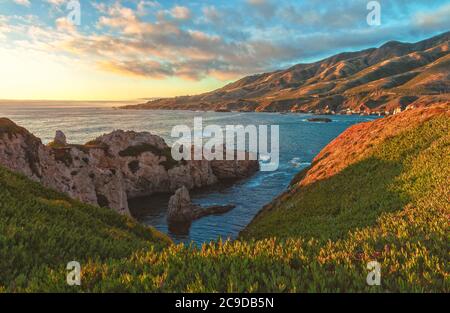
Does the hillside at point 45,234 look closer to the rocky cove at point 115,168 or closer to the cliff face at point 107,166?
the rocky cove at point 115,168

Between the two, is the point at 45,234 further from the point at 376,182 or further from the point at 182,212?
the point at 182,212

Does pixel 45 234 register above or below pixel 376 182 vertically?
above

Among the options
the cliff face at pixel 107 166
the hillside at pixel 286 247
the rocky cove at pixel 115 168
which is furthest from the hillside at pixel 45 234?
the cliff face at pixel 107 166

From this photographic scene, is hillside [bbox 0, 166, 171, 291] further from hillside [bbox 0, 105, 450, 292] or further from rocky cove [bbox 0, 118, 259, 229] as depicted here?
rocky cove [bbox 0, 118, 259, 229]

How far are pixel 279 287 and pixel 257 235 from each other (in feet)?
62.6

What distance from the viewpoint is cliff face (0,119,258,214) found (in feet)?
119

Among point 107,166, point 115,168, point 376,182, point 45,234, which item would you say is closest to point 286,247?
point 45,234

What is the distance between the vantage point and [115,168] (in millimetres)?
64688

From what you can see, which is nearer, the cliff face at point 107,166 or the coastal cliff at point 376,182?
the coastal cliff at point 376,182

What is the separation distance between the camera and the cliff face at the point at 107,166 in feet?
119

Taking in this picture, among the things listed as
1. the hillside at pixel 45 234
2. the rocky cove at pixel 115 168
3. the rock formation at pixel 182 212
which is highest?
the hillside at pixel 45 234

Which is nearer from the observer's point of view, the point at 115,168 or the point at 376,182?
the point at 376,182

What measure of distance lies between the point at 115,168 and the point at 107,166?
1.65 metres
